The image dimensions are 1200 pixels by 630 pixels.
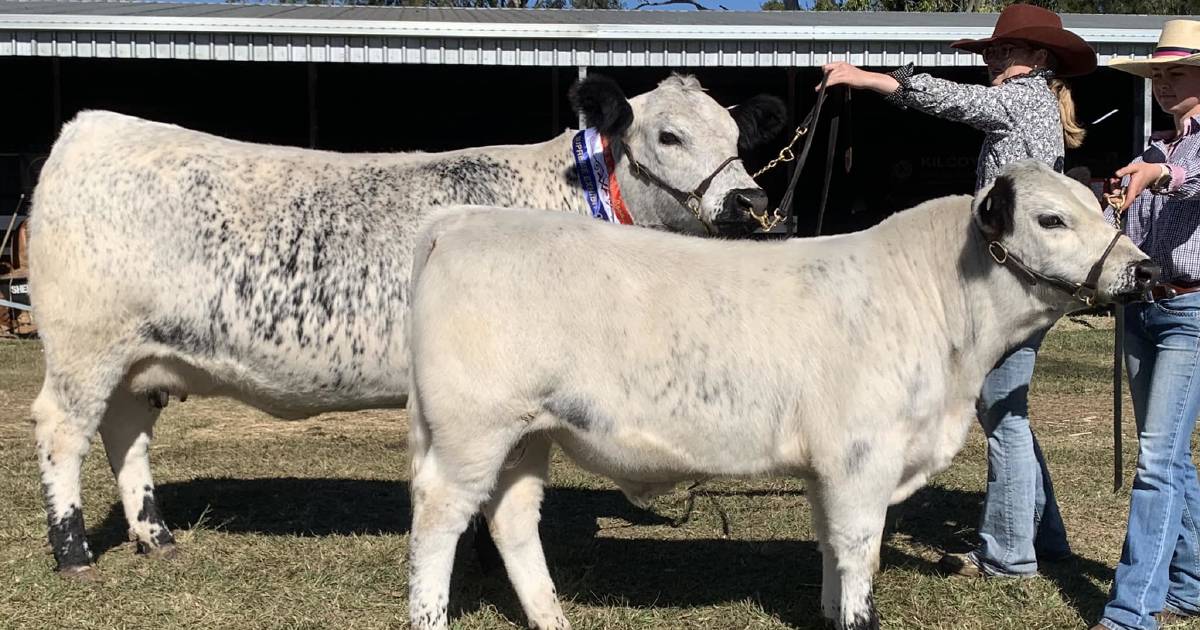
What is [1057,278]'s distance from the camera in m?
4.24

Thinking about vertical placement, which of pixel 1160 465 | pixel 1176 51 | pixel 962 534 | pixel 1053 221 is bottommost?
pixel 962 534

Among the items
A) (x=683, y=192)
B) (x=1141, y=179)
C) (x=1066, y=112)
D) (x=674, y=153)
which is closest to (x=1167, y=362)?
(x=1141, y=179)

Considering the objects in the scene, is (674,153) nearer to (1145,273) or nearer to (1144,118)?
(1145,273)

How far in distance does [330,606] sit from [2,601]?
1389mm

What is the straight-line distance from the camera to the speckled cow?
5.36 meters

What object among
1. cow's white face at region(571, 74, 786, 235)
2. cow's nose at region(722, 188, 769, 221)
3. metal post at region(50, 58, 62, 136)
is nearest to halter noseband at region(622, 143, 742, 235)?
cow's white face at region(571, 74, 786, 235)

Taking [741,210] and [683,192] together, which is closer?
[741,210]

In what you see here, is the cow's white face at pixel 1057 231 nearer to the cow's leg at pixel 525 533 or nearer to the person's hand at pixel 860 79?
the person's hand at pixel 860 79

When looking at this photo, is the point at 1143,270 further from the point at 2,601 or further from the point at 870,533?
the point at 2,601

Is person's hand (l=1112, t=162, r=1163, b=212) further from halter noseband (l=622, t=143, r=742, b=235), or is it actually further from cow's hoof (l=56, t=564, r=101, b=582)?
cow's hoof (l=56, t=564, r=101, b=582)

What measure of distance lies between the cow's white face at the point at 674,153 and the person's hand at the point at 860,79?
0.76 metres

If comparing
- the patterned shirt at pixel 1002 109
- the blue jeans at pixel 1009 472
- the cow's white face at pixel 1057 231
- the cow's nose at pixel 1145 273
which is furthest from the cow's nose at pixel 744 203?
the cow's nose at pixel 1145 273

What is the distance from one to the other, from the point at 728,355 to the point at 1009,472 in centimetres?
179

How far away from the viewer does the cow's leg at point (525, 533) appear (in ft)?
15.3
